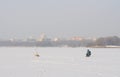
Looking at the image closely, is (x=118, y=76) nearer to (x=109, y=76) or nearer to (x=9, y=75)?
(x=109, y=76)

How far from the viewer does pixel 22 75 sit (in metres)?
12.8

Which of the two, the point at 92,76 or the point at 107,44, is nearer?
the point at 92,76

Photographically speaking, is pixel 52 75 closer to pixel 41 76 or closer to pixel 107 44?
pixel 41 76

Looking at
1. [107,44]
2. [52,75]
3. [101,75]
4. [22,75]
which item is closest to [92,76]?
[101,75]

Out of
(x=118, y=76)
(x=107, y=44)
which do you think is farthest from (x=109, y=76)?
(x=107, y=44)

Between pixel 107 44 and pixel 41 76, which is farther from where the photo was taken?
pixel 107 44

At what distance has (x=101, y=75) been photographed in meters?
12.7

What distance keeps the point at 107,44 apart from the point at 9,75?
258 feet

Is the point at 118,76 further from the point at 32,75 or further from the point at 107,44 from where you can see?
the point at 107,44

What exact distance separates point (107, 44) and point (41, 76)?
258 ft

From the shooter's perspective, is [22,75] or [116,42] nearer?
[22,75]

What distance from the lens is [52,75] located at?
12852 mm

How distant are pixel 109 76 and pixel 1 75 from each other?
389cm

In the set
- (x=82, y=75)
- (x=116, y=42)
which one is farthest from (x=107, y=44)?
(x=82, y=75)
